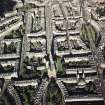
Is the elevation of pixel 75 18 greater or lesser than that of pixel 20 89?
greater

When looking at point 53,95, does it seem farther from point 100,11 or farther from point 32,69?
point 100,11

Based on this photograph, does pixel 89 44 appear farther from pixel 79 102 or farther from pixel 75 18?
pixel 79 102

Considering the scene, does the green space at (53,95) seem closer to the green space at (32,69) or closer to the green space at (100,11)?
the green space at (32,69)

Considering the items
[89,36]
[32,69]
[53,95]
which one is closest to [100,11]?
[89,36]

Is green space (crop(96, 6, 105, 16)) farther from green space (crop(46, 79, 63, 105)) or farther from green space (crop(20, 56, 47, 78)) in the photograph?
green space (crop(46, 79, 63, 105))

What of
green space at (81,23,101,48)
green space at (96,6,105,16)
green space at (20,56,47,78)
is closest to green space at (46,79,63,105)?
green space at (20,56,47,78)

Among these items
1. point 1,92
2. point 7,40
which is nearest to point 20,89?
point 1,92

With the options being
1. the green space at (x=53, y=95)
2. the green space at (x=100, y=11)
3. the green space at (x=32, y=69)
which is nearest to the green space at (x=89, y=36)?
the green space at (x=100, y=11)
